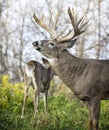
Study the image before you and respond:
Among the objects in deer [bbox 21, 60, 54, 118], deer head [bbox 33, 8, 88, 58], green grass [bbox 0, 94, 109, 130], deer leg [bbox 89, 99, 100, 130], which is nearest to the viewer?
deer leg [bbox 89, 99, 100, 130]

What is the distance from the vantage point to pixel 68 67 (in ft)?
31.6

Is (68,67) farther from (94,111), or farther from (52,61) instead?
(94,111)

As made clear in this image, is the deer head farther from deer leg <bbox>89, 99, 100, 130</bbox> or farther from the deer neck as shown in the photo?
deer leg <bbox>89, 99, 100, 130</bbox>

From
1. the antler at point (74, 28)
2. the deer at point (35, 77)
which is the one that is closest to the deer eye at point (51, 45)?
the antler at point (74, 28)

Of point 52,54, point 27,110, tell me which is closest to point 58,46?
point 52,54

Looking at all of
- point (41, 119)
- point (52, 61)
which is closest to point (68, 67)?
point (52, 61)

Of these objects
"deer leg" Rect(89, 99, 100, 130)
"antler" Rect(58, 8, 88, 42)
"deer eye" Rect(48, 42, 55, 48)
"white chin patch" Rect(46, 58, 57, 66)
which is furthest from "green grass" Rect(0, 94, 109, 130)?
"antler" Rect(58, 8, 88, 42)

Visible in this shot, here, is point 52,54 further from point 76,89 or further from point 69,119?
point 69,119

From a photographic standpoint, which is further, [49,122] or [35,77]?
[35,77]

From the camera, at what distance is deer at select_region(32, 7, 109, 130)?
9.14 meters

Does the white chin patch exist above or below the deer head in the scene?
below

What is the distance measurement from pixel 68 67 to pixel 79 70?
275 millimetres

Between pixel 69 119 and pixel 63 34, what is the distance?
219 cm

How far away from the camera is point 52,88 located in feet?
92.7
